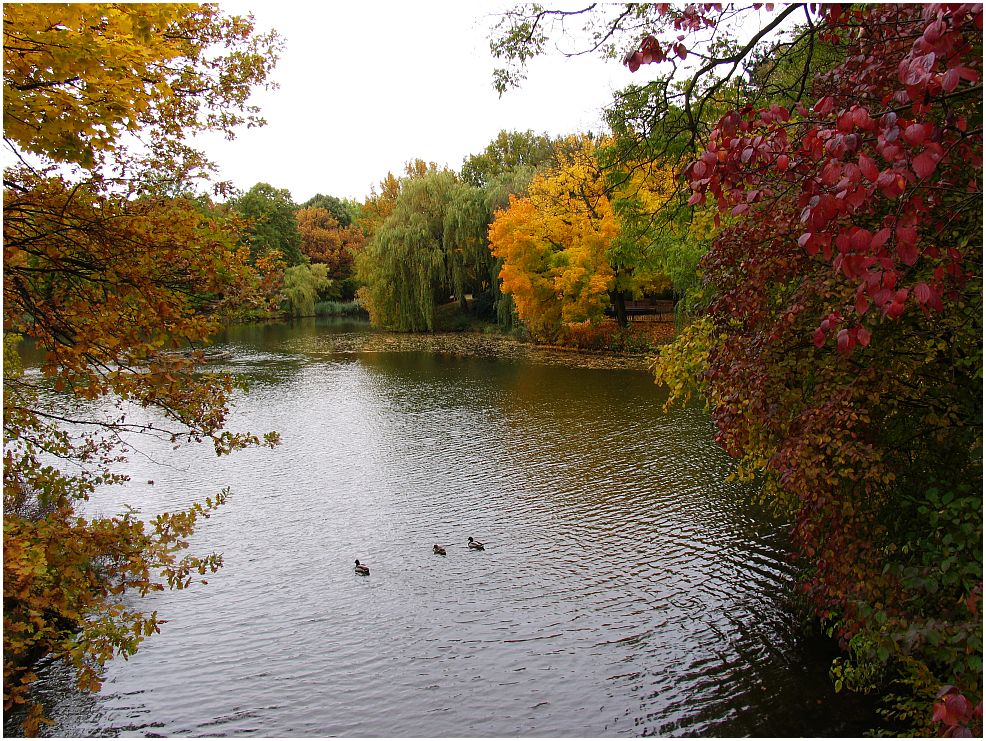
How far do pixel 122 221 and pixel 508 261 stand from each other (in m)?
24.5

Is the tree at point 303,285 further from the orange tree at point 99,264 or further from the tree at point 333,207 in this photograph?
the orange tree at point 99,264

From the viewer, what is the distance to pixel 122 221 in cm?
543

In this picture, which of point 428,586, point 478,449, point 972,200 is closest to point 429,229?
point 478,449

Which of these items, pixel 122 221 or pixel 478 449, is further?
pixel 478 449

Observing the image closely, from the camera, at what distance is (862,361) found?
510cm

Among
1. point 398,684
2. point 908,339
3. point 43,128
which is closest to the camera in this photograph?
point 43,128

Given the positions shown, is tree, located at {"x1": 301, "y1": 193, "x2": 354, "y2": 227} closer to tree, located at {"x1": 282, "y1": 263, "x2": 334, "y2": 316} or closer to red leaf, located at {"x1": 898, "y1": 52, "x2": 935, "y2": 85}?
tree, located at {"x1": 282, "y1": 263, "x2": 334, "y2": 316}

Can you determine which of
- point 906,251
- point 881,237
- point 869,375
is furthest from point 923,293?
point 869,375

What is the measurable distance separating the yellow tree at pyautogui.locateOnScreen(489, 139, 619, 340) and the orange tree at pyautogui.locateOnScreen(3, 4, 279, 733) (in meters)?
20.4

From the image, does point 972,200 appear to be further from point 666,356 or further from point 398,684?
point 398,684

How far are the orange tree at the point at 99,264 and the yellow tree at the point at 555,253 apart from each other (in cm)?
2042

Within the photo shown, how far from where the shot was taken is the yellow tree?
26.6 meters

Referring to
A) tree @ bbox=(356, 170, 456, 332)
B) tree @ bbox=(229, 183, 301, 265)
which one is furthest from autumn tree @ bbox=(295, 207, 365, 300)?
tree @ bbox=(356, 170, 456, 332)

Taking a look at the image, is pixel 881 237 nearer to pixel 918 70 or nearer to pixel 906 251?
pixel 906 251
